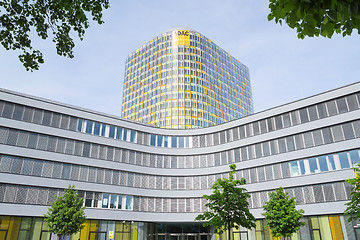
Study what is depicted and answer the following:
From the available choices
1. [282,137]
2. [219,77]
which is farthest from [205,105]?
[282,137]

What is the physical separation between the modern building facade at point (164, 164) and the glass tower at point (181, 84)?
32.2 m

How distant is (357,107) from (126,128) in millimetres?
31326

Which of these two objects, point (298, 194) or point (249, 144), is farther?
point (249, 144)

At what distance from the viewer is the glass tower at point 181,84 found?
3172 inches

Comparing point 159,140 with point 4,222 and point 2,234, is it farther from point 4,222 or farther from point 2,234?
point 2,234

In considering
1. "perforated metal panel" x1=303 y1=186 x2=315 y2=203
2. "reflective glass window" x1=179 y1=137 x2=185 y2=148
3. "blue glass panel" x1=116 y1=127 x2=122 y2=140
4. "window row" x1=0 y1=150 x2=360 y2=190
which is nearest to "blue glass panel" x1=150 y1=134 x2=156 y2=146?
"reflective glass window" x1=179 y1=137 x2=185 y2=148

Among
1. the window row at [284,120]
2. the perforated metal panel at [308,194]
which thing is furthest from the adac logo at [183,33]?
the perforated metal panel at [308,194]

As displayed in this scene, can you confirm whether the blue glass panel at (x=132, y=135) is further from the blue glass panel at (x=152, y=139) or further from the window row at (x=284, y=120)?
the window row at (x=284, y=120)

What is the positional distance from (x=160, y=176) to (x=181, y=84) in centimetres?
4139

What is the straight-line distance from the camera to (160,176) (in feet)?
150

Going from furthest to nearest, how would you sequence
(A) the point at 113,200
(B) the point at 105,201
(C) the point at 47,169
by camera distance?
1. (A) the point at 113,200
2. (B) the point at 105,201
3. (C) the point at 47,169

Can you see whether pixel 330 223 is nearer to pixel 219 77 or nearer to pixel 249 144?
pixel 249 144

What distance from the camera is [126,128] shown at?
44.7 meters

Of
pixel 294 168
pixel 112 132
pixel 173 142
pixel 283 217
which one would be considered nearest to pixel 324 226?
pixel 283 217
